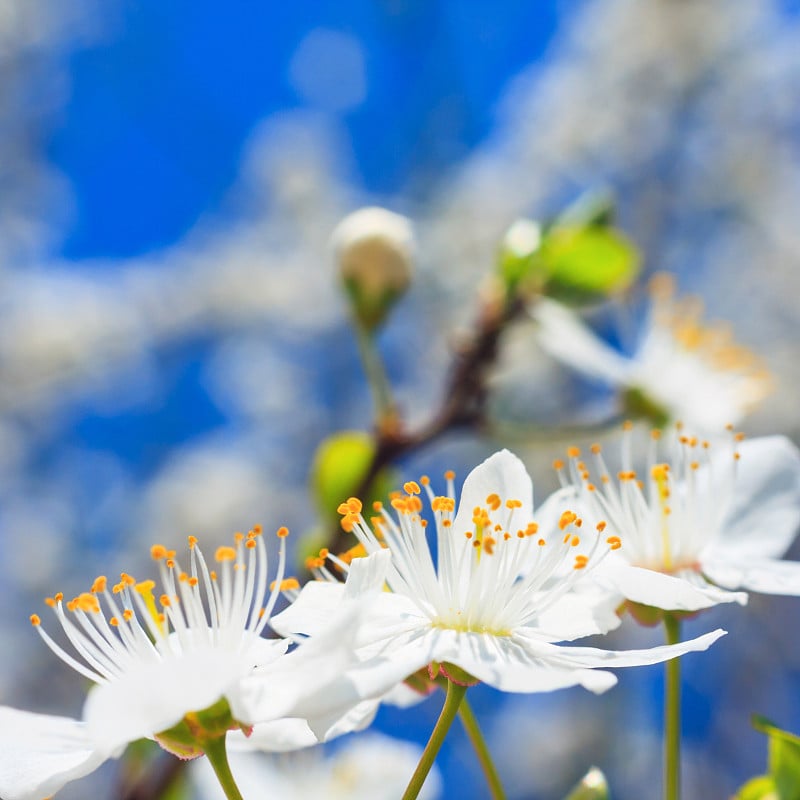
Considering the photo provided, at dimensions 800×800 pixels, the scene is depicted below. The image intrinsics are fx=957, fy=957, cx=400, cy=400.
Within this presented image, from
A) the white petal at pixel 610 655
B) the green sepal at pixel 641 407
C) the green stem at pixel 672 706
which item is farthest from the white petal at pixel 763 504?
the green sepal at pixel 641 407

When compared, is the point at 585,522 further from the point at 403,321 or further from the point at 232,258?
the point at 232,258

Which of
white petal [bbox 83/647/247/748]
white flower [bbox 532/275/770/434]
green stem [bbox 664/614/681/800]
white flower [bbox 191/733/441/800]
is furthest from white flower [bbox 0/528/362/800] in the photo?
white flower [bbox 532/275/770/434]

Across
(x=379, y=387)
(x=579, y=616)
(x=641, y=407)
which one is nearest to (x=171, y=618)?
(x=579, y=616)

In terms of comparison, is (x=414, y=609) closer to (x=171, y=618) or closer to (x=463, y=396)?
(x=171, y=618)

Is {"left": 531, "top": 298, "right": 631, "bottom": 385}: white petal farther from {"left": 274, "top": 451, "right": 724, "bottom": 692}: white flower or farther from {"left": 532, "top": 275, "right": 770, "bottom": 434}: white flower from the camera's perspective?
{"left": 274, "top": 451, "right": 724, "bottom": 692}: white flower

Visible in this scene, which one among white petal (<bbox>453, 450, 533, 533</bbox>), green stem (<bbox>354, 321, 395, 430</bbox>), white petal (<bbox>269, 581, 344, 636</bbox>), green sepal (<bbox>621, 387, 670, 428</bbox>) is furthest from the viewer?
green sepal (<bbox>621, 387, 670, 428</bbox>)
